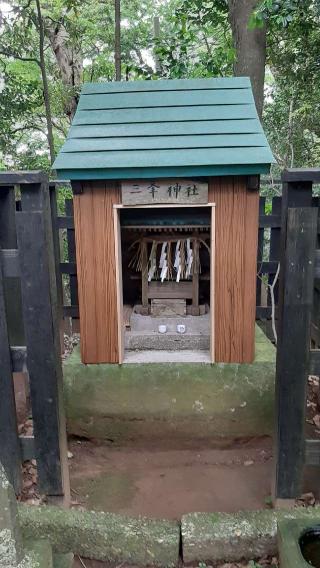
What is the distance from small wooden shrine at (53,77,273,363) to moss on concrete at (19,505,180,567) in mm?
1773

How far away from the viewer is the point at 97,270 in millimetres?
4254

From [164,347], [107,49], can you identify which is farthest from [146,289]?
[107,49]

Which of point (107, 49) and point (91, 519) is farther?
point (107, 49)

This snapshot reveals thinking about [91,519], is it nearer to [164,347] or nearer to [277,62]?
[164,347]

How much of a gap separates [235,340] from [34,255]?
233 centimetres

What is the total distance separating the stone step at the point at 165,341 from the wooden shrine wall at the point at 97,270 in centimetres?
50

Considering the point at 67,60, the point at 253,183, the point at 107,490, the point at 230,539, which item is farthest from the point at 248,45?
the point at 230,539

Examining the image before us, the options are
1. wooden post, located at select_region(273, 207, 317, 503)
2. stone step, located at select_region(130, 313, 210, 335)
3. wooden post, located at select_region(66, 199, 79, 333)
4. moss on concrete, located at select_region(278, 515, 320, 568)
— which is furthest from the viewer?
wooden post, located at select_region(66, 199, 79, 333)

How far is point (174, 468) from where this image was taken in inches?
158

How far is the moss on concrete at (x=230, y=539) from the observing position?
2707 mm

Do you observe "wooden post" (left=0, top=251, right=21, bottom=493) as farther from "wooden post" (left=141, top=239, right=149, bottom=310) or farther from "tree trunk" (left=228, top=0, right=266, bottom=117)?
"tree trunk" (left=228, top=0, right=266, bottom=117)

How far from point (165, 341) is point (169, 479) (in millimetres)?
1509

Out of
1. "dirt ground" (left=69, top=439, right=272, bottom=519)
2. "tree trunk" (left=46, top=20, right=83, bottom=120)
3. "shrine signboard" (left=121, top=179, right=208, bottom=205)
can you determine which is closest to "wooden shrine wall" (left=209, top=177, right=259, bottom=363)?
"shrine signboard" (left=121, top=179, right=208, bottom=205)

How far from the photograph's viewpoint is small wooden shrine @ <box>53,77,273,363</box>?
12.6ft
